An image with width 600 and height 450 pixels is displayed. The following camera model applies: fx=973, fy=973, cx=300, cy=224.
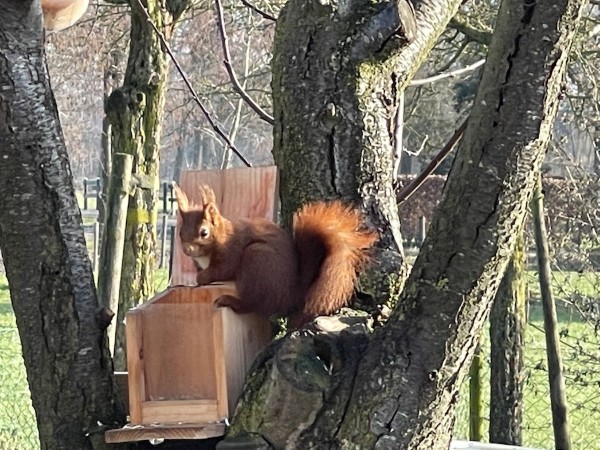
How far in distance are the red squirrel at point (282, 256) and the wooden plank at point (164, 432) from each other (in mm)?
232

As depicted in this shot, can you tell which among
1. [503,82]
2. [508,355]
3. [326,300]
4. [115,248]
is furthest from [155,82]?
[503,82]

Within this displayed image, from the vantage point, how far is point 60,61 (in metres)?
11.9

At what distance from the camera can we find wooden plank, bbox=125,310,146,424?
1.88 meters

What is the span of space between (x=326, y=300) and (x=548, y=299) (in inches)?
76.0

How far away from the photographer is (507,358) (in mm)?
3896

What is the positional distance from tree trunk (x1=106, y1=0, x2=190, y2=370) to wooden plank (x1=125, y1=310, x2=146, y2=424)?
81.0 inches

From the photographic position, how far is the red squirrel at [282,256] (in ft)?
6.16

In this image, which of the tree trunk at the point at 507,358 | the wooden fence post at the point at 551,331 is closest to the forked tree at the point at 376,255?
the wooden fence post at the point at 551,331

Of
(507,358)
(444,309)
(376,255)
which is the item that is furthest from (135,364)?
(507,358)

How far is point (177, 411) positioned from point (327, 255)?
0.42 m

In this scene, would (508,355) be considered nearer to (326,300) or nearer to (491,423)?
(491,423)

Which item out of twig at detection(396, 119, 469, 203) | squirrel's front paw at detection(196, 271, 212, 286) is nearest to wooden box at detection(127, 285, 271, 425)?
squirrel's front paw at detection(196, 271, 212, 286)

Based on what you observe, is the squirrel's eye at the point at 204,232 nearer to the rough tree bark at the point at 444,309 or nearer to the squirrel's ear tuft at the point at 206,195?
the squirrel's ear tuft at the point at 206,195

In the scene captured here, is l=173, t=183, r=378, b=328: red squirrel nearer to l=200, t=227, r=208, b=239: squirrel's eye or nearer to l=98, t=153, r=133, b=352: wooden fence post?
l=200, t=227, r=208, b=239: squirrel's eye
